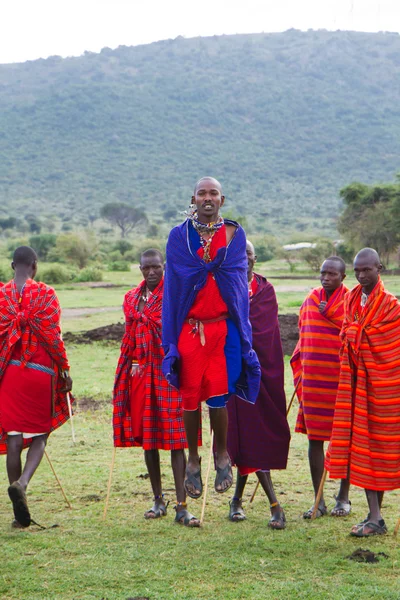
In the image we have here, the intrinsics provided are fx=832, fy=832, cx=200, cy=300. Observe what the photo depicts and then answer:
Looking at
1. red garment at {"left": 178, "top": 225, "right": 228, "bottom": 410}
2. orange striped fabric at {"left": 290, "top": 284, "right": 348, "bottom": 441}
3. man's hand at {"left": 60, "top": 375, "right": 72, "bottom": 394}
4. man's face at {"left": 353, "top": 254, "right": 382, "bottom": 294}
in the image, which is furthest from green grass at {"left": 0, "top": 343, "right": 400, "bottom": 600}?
man's face at {"left": 353, "top": 254, "right": 382, "bottom": 294}

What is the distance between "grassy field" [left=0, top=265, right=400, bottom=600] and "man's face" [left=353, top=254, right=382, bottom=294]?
1.96m

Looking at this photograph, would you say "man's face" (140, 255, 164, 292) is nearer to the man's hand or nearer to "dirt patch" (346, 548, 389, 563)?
the man's hand

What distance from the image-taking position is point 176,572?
18.0ft

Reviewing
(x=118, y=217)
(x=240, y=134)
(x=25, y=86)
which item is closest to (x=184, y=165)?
(x=240, y=134)

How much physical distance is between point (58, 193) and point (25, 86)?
61.2 metres

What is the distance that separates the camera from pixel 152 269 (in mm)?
7090

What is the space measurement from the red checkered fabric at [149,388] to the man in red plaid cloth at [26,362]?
1.87 feet

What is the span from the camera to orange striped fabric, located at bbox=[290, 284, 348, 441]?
716cm

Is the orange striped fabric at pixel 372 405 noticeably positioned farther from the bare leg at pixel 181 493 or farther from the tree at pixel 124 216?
the tree at pixel 124 216

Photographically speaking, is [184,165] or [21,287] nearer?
[21,287]

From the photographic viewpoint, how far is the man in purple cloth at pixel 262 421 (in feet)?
22.8

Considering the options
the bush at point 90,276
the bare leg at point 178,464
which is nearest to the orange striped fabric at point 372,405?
the bare leg at point 178,464

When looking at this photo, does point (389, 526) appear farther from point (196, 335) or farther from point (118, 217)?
point (118, 217)

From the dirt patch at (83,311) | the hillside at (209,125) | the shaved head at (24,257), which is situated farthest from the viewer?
the hillside at (209,125)
